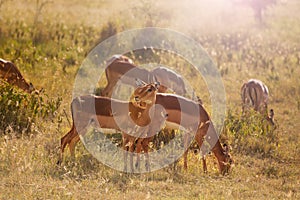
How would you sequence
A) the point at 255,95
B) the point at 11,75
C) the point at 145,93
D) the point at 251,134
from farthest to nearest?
1. the point at 255,95
2. the point at 11,75
3. the point at 251,134
4. the point at 145,93

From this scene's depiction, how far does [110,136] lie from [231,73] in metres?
7.03

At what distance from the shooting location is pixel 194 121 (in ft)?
28.2

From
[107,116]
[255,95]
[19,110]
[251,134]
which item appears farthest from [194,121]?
[255,95]

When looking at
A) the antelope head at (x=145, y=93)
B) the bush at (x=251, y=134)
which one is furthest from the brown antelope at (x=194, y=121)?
the bush at (x=251, y=134)

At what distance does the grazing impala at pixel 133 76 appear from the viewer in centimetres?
1264

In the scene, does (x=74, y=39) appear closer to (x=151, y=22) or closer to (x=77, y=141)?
(x=151, y=22)

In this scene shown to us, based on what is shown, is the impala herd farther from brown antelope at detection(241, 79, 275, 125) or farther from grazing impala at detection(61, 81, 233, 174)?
brown antelope at detection(241, 79, 275, 125)

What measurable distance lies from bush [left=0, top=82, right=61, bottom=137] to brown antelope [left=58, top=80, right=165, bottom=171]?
3.12 ft

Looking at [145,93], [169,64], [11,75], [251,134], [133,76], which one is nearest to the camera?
[145,93]

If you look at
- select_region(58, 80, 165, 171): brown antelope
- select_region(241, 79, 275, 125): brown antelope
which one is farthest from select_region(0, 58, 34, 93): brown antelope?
select_region(241, 79, 275, 125): brown antelope

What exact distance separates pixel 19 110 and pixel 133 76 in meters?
3.78

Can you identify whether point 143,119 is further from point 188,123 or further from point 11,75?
point 11,75

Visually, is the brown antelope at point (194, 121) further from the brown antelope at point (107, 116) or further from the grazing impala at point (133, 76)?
the grazing impala at point (133, 76)

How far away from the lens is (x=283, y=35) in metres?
21.1
